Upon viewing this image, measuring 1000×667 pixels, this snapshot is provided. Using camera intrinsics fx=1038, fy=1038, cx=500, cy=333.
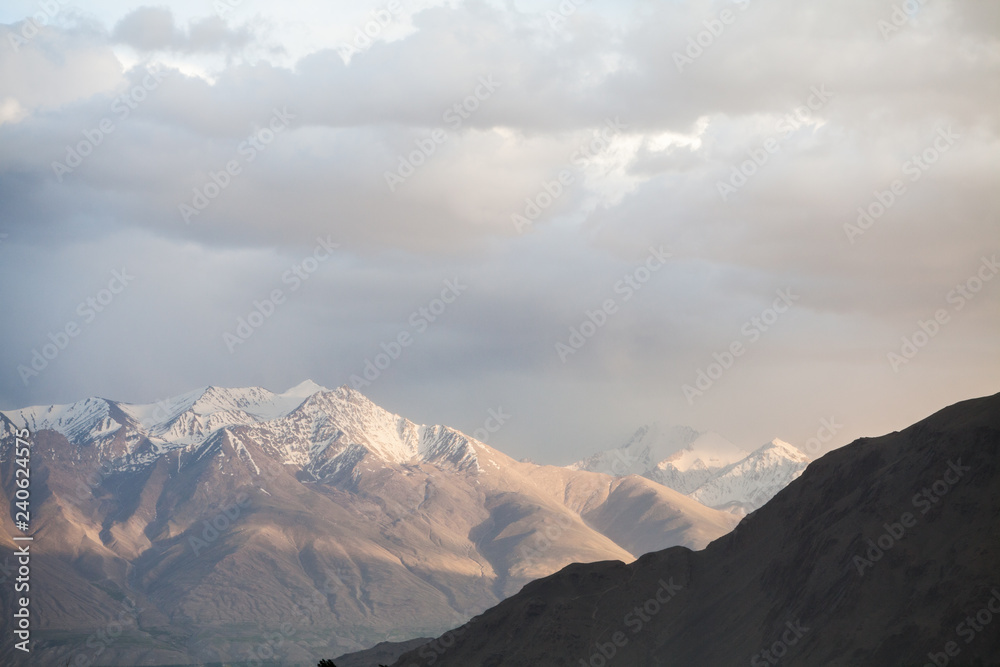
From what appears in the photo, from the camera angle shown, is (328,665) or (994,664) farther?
(994,664)

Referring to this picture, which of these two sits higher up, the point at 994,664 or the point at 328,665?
the point at 328,665

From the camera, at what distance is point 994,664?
198250mm

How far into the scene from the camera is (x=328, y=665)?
8638 cm

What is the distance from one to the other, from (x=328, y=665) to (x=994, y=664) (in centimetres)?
16003
